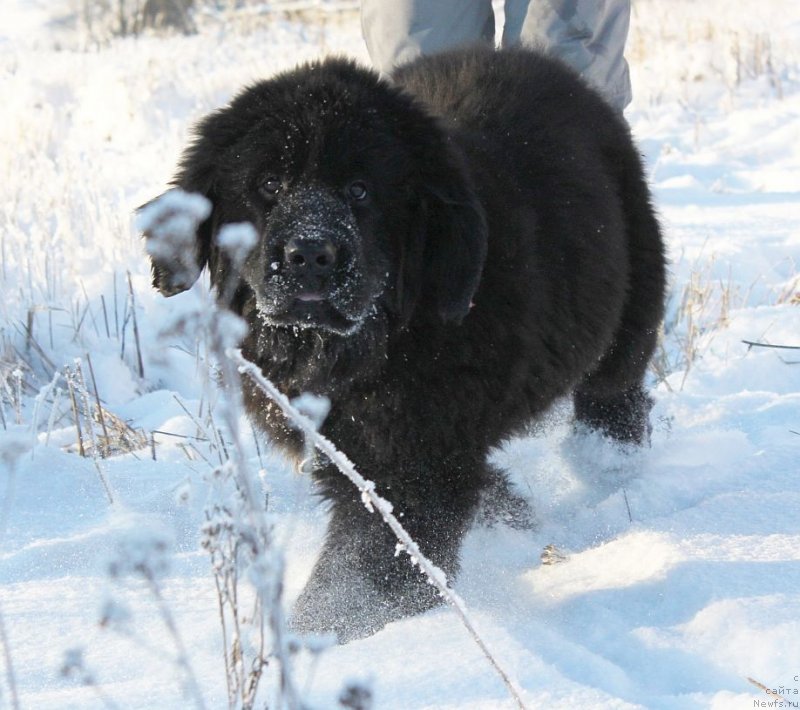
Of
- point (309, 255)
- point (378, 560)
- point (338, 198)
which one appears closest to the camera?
point (309, 255)

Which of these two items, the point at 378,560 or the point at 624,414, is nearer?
the point at 378,560

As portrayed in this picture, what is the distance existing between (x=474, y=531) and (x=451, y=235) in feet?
3.35

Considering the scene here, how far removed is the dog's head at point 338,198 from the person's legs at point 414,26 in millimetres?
1498

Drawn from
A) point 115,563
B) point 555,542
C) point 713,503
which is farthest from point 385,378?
point 115,563

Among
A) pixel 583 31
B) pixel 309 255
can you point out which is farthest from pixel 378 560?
pixel 583 31

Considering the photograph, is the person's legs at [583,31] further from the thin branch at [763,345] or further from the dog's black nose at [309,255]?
the dog's black nose at [309,255]

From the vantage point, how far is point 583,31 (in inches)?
171

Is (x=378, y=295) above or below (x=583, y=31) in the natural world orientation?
below

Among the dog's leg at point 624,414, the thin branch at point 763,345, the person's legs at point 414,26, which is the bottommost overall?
the dog's leg at point 624,414

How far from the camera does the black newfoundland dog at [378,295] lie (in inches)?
103

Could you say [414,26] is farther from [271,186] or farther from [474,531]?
[474,531]

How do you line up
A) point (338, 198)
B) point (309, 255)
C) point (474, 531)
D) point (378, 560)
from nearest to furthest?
1. point (309, 255)
2. point (338, 198)
3. point (378, 560)
4. point (474, 531)

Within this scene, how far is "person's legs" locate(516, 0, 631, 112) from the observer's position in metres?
4.29

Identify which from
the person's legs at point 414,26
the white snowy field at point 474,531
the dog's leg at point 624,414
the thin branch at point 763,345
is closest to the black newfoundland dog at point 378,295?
the white snowy field at point 474,531
